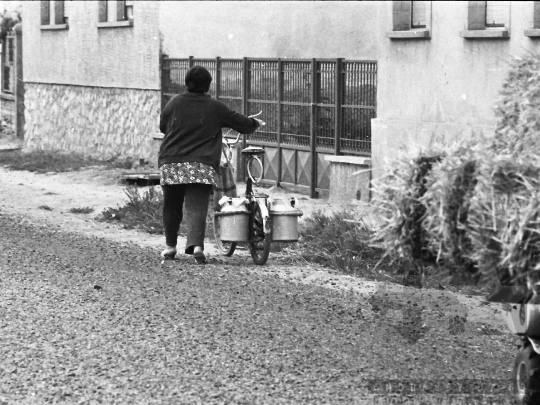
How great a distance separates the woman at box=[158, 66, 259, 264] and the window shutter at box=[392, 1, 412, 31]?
459cm

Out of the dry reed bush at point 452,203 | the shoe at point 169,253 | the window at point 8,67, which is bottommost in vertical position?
the shoe at point 169,253

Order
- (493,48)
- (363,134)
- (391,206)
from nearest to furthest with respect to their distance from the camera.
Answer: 1. (391,206)
2. (493,48)
3. (363,134)

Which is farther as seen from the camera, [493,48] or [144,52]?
[144,52]

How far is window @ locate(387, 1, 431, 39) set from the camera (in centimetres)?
1477

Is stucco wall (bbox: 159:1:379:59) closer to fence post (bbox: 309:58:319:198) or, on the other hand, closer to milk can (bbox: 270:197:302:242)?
fence post (bbox: 309:58:319:198)

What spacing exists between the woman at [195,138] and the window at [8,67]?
20.0 m

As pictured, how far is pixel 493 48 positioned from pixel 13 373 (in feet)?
26.4

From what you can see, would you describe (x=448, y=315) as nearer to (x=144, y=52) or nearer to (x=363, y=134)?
(x=363, y=134)

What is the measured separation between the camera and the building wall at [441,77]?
517 inches

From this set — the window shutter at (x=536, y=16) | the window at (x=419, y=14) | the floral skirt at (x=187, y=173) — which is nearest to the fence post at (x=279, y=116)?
the window at (x=419, y=14)

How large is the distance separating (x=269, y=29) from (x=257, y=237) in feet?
37.3

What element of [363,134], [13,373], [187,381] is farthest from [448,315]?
[363,134]

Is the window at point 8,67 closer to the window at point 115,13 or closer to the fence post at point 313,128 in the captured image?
the window at point 115,13

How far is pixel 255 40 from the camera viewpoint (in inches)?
867
